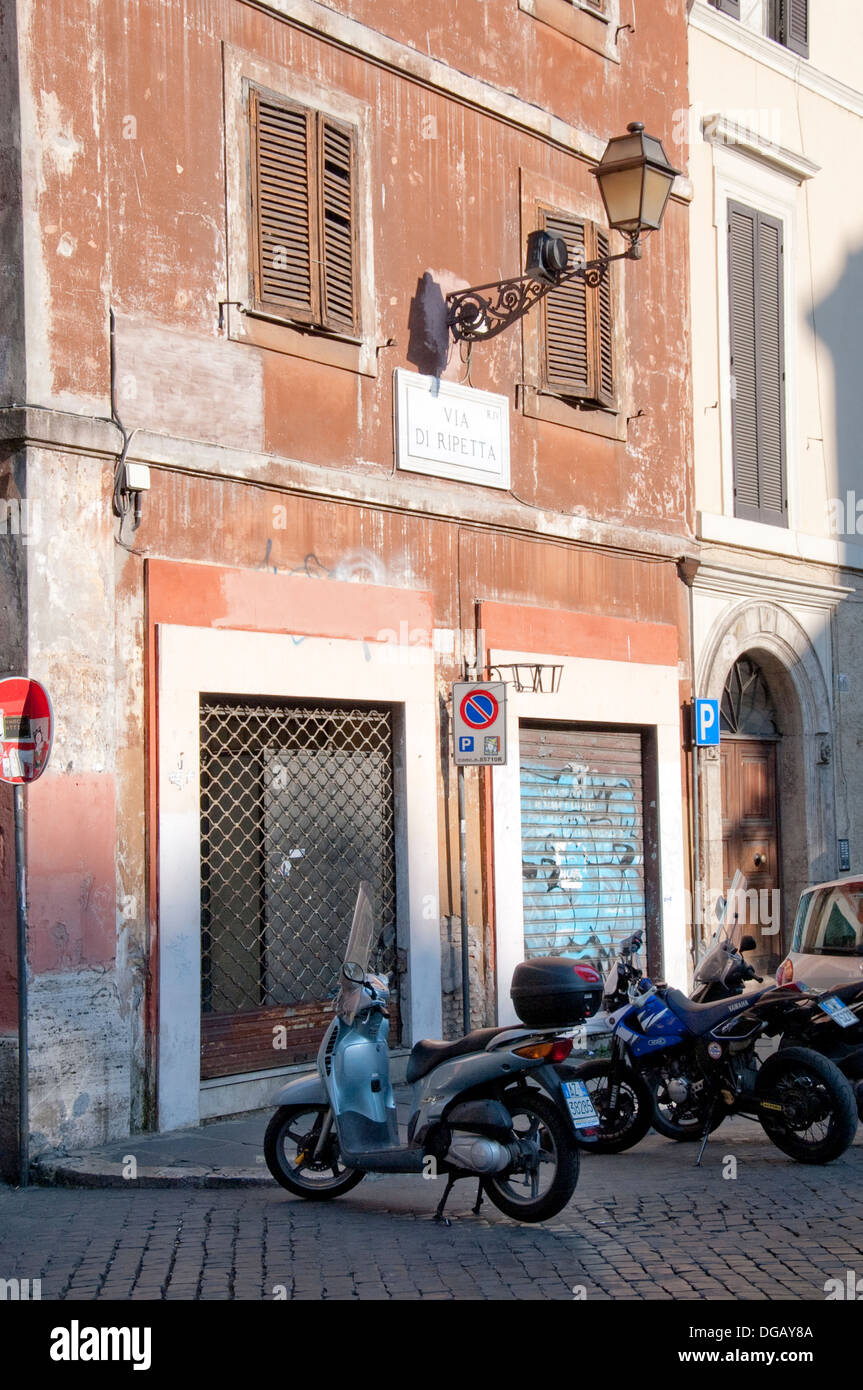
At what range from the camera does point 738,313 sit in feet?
52.1

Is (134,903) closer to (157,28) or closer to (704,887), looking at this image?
(157,28)

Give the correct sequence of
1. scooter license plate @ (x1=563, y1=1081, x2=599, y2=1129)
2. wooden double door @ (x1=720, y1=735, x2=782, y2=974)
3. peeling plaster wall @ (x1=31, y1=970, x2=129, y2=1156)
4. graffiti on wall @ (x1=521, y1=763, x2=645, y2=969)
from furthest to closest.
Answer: wooden double door @ (x1=720, y1=735, x2=782, y2=974)
graffiti on wall @ (x1=521, y1=763, x2=645, y2=969)
peeling plaster wall @ (x1=31, y1=970, x2=129, y2=1156)
scooter license plate @ (x1=563, y1=1081, x2=599, y2=1129)

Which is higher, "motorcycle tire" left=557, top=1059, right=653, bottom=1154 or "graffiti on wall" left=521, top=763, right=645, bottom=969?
"graffiti on wall" left=521, top=763, right=645, bottom=969

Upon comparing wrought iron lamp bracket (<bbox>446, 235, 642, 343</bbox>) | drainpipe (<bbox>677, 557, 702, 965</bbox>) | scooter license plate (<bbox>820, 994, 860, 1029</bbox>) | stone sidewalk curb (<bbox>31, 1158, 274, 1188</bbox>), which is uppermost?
wrought iron lamp bracket (<bbox>446, 235, 642, 343</bbox>)

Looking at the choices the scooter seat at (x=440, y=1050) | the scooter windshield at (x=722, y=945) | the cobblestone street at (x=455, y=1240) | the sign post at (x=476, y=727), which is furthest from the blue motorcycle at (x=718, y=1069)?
the sign post at (x=476, y=727)

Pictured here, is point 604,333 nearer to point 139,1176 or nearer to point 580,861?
point 580,861

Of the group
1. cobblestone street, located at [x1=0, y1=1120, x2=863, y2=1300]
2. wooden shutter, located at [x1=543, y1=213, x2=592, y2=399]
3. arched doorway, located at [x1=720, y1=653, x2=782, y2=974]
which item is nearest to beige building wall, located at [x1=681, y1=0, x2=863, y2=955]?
arched doorway, located at [x1=720, y1=653, x2=782, y2=974]

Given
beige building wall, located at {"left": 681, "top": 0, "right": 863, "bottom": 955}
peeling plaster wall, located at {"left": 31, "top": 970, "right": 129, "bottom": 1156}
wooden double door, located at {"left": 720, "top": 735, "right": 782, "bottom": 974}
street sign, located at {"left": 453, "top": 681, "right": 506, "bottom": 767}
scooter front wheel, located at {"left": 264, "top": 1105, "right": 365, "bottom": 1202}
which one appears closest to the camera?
scooter front wheel, located at {"left": 264, "top": 1105, "right": 365, "bottom": 1202}

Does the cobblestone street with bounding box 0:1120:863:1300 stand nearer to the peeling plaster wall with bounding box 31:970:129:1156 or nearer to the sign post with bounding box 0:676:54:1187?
the sign post with bounding box 0:676:54:1187

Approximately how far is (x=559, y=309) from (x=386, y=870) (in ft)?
16.0

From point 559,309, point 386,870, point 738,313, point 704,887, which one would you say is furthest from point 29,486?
point 738,313

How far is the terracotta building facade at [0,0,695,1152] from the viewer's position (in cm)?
931

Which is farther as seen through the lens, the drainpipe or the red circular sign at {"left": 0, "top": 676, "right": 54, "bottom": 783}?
the drainpipe

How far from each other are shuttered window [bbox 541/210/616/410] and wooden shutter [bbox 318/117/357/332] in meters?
2.29
